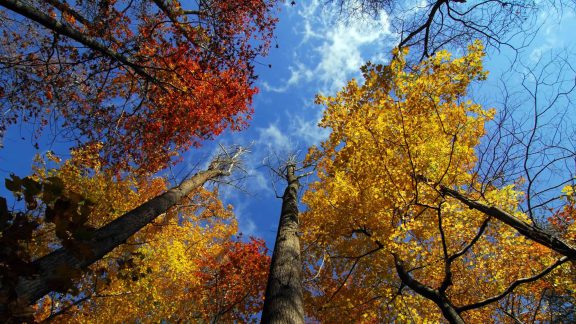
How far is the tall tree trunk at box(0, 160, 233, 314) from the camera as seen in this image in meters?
2.08

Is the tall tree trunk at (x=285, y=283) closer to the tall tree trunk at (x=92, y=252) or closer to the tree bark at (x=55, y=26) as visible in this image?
the tall tree trunk at (x=92, y=252)

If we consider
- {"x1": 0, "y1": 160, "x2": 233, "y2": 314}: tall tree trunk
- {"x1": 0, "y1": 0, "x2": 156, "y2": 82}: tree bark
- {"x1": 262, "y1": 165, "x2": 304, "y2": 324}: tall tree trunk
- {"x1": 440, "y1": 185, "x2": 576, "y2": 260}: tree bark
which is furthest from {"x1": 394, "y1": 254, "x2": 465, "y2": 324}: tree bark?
{"x1": 0, "y1": 0, "x2": 156, "y2": 82}: tree bark

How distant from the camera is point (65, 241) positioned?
1.91 metres

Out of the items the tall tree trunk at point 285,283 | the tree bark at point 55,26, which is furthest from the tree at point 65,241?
the tree bark at point 55,26

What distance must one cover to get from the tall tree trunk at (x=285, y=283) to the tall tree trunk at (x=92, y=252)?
6.85 feet

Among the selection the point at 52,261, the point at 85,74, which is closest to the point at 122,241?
the point at 52,261

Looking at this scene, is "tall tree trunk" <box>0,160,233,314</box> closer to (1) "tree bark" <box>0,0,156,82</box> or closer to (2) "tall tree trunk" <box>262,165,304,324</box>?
(2) "tall tree trunk" <box>262,165,304,324</box>

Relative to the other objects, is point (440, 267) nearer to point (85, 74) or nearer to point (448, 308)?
point (448, 308)

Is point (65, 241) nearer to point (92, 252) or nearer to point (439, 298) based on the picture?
point (92, 252)

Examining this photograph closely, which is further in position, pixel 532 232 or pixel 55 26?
pixel 532 232

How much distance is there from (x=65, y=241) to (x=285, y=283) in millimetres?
2967

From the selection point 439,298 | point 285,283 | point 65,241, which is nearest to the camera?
point 65,241

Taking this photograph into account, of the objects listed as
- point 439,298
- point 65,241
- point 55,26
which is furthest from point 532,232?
point 55,26

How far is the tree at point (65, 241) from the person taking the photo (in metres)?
1.83
